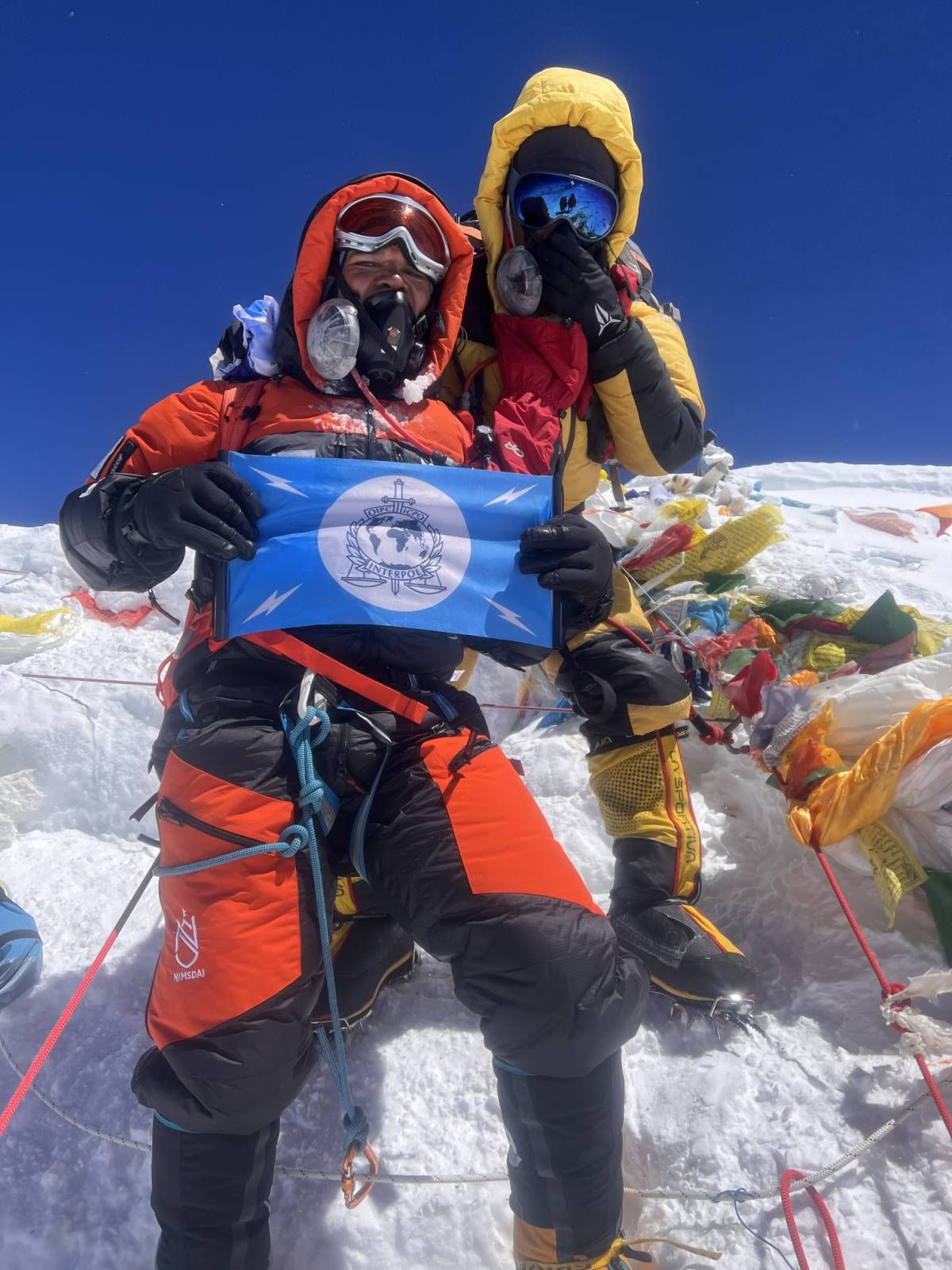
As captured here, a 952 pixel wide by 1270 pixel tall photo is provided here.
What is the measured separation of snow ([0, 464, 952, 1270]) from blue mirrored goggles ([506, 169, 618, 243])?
203 centimetres

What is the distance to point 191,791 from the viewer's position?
1693 millimetres

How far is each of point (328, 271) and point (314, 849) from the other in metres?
1.64

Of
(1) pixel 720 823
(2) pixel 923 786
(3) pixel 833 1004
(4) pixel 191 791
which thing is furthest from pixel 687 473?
(4) pixel 191 791

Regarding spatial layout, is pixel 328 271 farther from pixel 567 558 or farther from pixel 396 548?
pixel 567 558

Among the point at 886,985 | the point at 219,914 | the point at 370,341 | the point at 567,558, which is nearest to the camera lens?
the point at 219,914

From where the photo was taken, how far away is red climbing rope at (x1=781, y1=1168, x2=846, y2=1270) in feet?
4.83

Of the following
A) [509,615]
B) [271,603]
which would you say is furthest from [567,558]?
[271,603]

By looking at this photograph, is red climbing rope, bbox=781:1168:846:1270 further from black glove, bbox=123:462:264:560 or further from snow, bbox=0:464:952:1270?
black glove, bbox=123:462:264:560

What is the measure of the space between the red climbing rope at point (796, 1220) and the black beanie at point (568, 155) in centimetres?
272

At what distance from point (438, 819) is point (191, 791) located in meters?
0.58

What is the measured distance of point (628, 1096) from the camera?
74.7 inches

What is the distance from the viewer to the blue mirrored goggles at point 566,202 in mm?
2285

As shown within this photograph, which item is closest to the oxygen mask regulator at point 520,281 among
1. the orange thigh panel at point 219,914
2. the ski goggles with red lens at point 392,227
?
the ski goggles with red lens at point 392,227

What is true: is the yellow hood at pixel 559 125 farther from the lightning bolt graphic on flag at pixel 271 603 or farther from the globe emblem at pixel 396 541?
the lightning bolt graphic on flag at pixel 271 603
